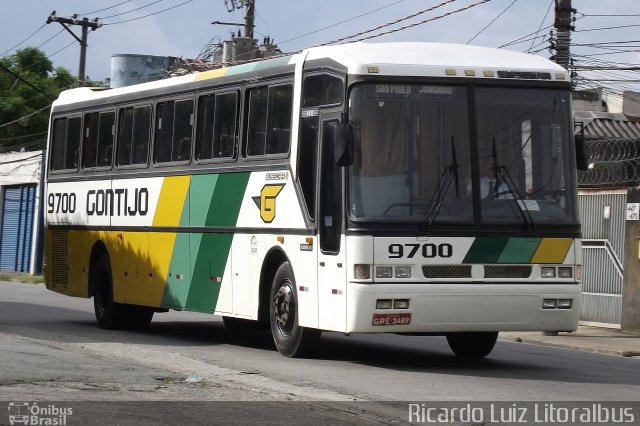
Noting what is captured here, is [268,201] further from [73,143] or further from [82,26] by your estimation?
[82,26]

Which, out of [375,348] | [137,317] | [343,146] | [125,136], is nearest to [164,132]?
[125,136]

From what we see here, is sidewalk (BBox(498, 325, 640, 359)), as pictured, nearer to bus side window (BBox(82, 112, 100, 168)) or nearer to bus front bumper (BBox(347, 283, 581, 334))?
bus front bumper (BBox(347, 283, 581, 334))

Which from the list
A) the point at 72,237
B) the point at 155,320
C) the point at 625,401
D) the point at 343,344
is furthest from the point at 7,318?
the point at 625,401

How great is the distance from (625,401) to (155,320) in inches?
511

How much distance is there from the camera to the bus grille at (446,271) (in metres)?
13.3

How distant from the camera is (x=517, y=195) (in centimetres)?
1373

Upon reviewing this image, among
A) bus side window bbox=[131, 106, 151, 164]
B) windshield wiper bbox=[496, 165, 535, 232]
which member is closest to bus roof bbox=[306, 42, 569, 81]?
windshield wiper bbox=[496, 165, 535, 232]

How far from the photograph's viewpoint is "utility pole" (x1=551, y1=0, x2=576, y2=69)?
23.8 metres

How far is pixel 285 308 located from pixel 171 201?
3686mm

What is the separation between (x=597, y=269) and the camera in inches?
992

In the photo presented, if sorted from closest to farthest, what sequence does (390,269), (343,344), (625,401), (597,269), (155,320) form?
(625,401)
(390,269)
(343,344)
(155,320)
(597,269)

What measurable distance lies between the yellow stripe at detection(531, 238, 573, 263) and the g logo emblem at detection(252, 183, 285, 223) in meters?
3.11

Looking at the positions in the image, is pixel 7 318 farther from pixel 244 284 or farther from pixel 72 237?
pixel 244 284

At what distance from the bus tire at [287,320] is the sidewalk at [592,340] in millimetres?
6271
